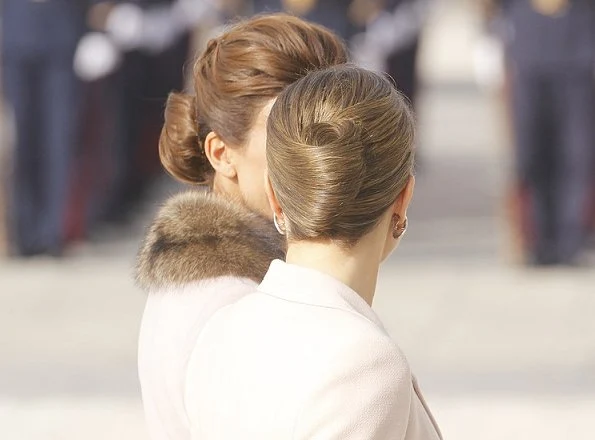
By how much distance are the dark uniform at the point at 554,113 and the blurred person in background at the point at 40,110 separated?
2.06 m

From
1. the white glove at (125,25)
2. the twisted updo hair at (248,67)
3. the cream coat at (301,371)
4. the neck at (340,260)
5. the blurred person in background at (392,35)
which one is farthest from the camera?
the blurred person in background at (392,35)

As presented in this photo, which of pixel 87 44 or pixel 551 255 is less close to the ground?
pixel 87 44

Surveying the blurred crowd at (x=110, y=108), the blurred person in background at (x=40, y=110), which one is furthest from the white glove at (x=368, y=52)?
the blurred person in background at (x=40, y=110)

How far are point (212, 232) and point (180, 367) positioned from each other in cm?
17

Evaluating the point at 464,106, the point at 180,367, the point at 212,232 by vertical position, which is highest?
the point at 212,232

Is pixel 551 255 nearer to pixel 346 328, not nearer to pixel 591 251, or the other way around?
pixel 591 251

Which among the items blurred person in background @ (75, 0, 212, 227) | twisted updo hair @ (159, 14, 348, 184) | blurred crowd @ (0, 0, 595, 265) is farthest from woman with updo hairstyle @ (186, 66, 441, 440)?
blurred person in background @ (75, 0, 212, 227)

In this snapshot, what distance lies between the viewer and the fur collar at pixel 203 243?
74.3 inches

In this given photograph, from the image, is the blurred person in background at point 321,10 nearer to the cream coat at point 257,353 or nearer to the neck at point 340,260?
the cream coat at point 257,353

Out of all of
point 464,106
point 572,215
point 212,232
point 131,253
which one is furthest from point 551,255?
point 464,106

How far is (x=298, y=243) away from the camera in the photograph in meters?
1.65

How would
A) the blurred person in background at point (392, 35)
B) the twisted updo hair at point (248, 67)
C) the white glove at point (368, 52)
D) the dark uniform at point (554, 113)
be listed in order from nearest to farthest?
the twisted updo hair at point (248, 67) < the dark uniform at point (554, 113) < the white glove at point (368, 52) < the blurred person in background at point (392, 35)

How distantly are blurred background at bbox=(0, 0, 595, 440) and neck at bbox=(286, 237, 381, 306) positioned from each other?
296cm

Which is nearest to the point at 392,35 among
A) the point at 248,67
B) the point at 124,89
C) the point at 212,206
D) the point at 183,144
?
the point at 124,89
